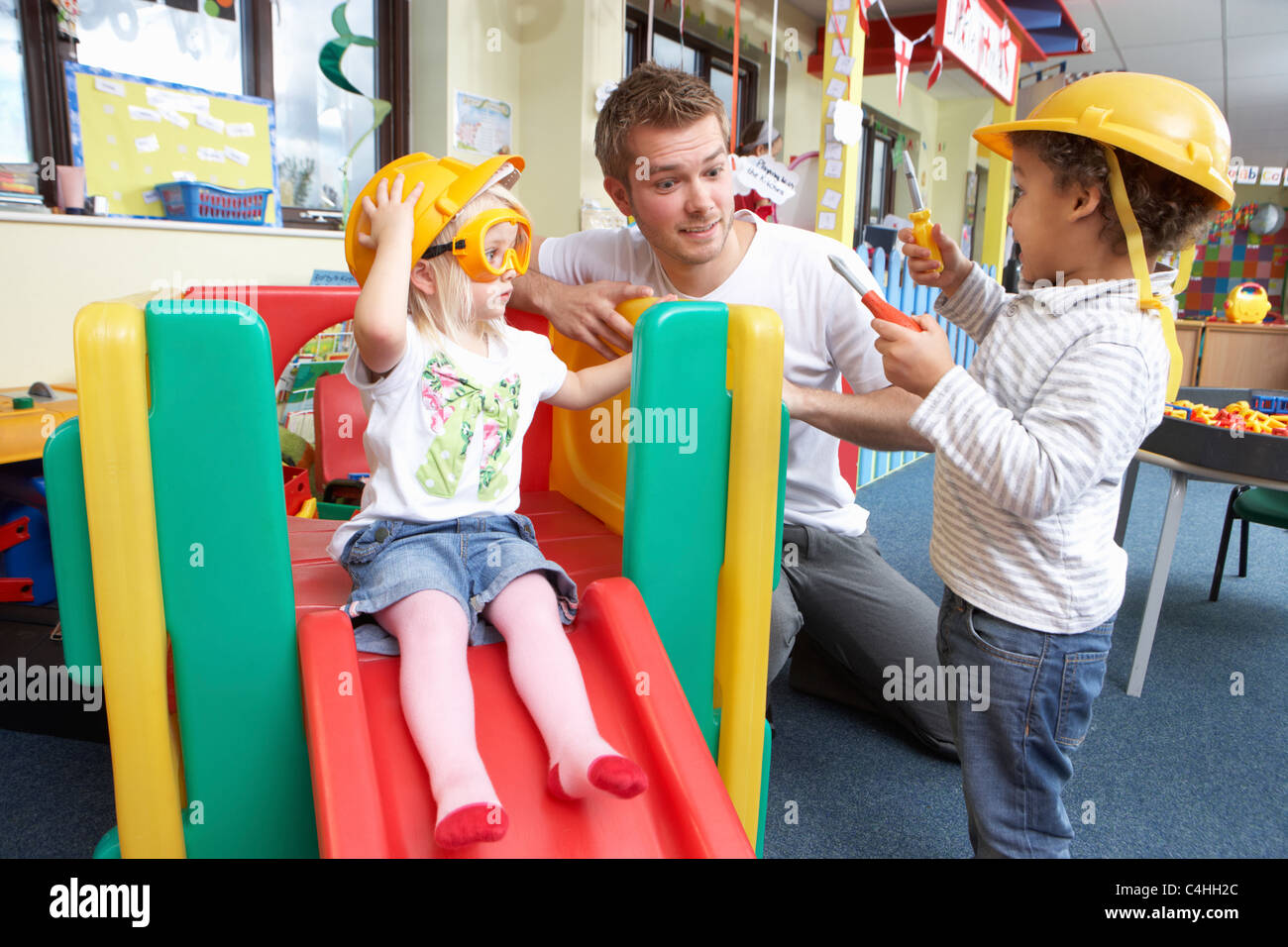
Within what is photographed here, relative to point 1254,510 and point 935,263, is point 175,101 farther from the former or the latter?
point 1254,510

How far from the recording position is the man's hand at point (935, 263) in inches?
52.3

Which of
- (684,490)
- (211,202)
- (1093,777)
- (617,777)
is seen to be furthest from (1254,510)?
(211,202)

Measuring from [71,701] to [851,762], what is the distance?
1.61 meters

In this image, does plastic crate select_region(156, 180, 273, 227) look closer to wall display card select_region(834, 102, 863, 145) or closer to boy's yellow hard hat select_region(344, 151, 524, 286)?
boy's yellow hard hat select_region(344, 151, 524, 286)

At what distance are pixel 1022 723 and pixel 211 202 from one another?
2.71 m

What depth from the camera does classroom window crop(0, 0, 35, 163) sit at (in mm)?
2414

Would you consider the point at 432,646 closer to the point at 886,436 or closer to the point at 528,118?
the point at 886,436

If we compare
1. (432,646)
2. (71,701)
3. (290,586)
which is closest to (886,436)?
(432,646)

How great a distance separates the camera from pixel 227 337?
938 mm

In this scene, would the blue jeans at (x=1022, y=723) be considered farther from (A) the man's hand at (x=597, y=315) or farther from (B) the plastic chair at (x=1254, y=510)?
(B) the plastic chair at (x=1254, y=510)

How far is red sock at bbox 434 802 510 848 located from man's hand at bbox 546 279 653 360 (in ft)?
2.71

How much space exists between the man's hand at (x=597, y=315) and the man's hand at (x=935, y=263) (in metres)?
0.41

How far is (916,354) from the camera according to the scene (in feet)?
3.44

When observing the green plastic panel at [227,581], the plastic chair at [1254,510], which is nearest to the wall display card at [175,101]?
the green plastic panel at [227,581]
